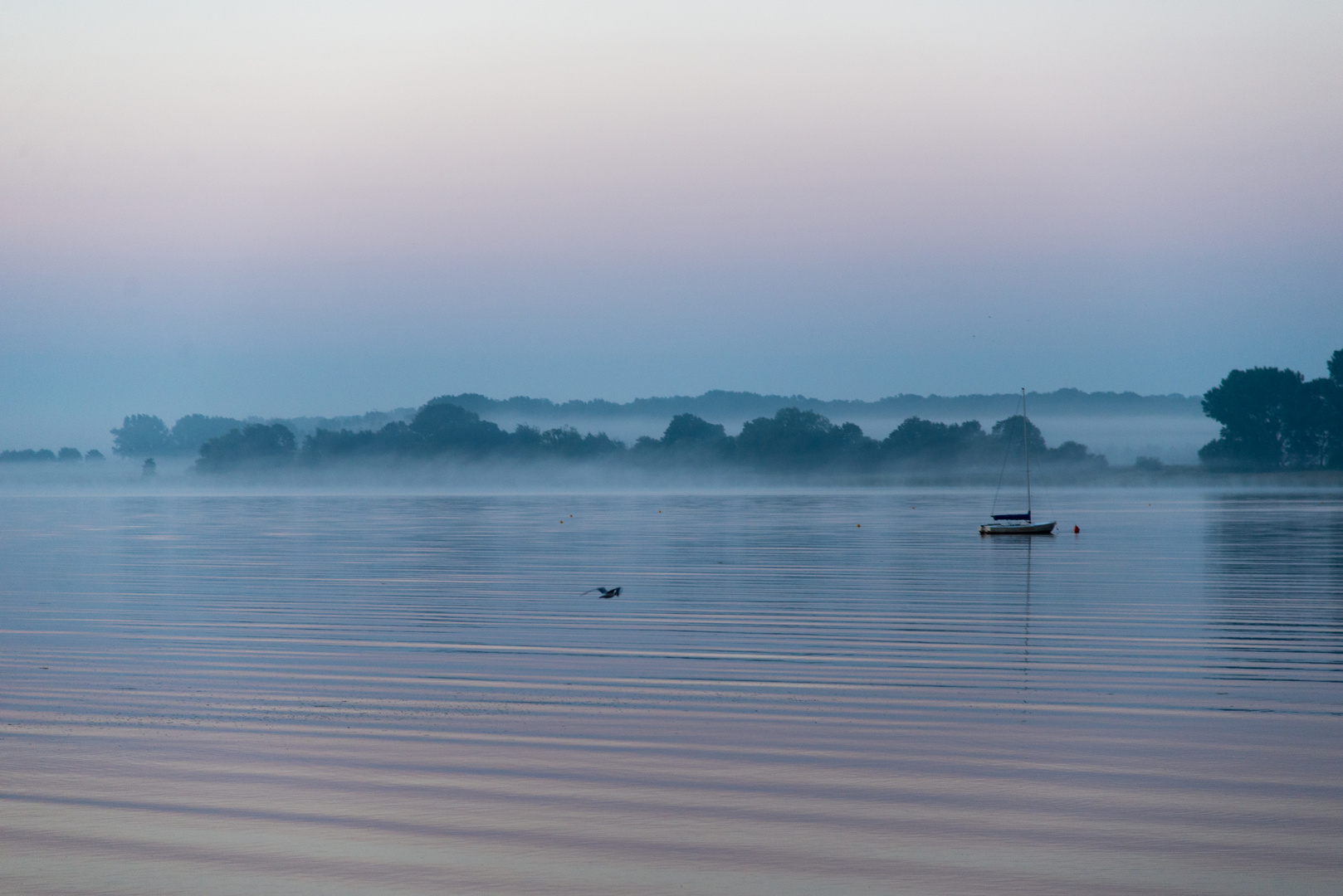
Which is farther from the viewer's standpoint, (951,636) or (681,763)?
(951,636)

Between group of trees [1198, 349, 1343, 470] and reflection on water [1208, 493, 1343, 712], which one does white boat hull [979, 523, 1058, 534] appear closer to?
reflection on water [1208, 493, 1343, 712]

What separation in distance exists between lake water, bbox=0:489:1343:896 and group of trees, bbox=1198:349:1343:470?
16414 cm

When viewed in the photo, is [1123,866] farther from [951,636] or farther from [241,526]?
[241,526]

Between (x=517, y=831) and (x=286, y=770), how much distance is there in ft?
10.2

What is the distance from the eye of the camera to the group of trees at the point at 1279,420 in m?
183

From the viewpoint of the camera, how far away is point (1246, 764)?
12203 mm

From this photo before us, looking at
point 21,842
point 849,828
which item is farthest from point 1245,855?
point 21,842

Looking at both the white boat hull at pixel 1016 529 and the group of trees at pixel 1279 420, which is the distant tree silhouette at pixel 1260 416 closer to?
the group of trees at pixel 1279 420

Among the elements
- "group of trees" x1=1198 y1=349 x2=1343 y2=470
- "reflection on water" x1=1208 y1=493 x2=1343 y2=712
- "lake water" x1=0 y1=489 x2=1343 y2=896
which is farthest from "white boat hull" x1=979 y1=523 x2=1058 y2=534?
"group of trees" x1=1198 y1=349 x2=1343 y2=470

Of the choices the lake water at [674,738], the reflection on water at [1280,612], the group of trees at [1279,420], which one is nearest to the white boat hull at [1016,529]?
the reflection on water at [1280,612]

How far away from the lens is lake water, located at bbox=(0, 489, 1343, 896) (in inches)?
360

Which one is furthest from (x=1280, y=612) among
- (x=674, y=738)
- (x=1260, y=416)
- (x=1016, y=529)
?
(x=1260, y=416)

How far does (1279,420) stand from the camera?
18412cm

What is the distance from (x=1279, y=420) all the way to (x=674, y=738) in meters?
190
